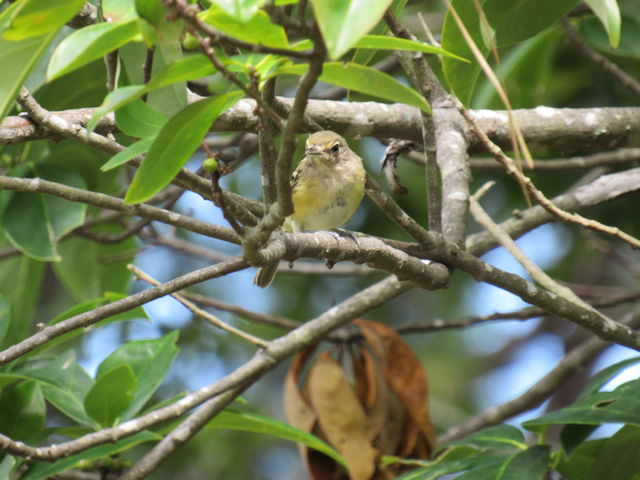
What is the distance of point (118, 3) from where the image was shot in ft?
6.23

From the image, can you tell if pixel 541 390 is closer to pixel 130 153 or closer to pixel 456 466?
pixel 456 466

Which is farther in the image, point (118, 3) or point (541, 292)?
point (541, 292)

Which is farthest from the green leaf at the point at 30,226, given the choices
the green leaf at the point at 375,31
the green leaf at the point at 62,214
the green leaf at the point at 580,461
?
the green leaf at the point at 580,461

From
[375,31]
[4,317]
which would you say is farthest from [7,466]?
[375,31]

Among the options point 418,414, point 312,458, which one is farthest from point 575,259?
point 312,458

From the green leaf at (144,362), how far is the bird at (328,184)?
2.95 ft

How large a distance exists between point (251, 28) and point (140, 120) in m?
0.46

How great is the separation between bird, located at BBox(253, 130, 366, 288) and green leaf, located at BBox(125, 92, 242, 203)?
206 centimetres

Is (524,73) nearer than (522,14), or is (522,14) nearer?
(522,14)

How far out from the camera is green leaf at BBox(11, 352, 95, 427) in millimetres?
3084

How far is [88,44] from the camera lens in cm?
141

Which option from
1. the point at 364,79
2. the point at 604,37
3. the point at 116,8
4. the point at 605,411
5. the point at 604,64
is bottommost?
the point at 605,411

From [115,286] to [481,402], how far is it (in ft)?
11.5

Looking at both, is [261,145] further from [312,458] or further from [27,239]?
[312,458]
